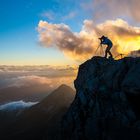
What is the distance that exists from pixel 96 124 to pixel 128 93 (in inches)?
595

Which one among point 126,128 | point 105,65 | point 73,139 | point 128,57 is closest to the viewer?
point 126,128

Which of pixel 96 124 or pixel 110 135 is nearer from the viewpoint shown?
pixel 110 135

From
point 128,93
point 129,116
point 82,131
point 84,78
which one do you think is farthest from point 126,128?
point 84,78

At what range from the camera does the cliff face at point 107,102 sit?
3039 inches

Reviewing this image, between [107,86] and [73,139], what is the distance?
23744mm

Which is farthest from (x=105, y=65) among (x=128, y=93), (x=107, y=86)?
(x=128, y=93)

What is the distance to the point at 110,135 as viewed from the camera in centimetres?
8056

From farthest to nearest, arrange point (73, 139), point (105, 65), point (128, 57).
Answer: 1. point (73, 139)
2. point (105, 65)
3. point (128, 57)

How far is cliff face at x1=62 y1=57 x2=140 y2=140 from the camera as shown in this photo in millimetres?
77188

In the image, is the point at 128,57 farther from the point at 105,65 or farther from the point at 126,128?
the point at 126,128

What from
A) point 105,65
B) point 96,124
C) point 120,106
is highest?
point 105,65

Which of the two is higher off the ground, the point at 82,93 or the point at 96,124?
the point at 82,93

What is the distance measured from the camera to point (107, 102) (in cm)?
8400

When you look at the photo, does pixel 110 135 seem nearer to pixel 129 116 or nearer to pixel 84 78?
pixel 129 116
